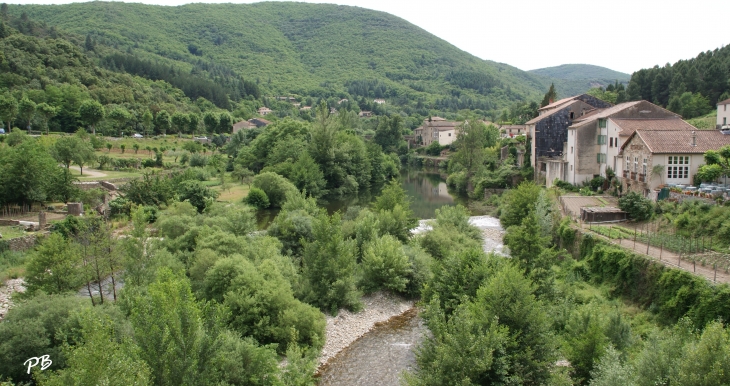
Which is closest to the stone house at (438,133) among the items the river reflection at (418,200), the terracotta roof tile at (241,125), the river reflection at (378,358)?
the river reflection at (418,200)

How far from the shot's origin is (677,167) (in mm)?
33219

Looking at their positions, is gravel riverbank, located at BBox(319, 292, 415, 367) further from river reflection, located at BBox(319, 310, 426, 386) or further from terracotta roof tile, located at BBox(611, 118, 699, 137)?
terracotta roof tile, located at BBox(611, 118, 699, 137)

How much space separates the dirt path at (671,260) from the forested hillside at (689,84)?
4774 cm

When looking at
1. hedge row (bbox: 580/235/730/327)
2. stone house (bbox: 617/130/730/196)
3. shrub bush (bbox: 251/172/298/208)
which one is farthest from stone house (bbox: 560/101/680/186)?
Result: shrub bush (bbox: 251/172/298/208)

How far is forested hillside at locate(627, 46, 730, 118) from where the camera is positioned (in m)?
66.2

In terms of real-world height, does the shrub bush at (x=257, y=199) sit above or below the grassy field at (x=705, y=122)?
below

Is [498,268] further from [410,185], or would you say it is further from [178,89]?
[178,89]

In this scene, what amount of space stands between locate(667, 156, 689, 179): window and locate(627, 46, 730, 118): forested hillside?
123 ft

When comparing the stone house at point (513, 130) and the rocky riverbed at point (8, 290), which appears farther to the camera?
the stone house at point (513, 130)

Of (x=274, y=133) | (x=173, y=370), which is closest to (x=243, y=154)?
(x=274, y=133)

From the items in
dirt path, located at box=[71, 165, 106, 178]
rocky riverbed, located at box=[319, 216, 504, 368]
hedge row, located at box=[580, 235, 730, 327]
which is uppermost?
dirt path, located at box=[71, 165, 106, 178]

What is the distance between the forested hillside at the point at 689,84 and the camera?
6625cm

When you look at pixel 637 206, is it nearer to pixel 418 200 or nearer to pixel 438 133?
pixel 418 200

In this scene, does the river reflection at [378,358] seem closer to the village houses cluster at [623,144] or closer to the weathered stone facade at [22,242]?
the village houses cluster at [623,144]
